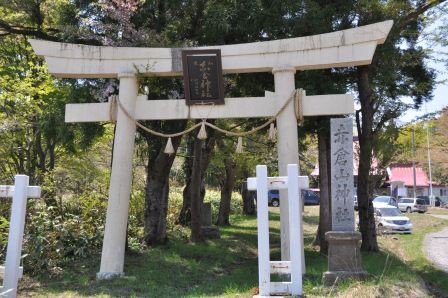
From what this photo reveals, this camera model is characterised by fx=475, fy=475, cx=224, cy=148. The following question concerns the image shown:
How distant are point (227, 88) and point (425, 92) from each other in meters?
6.33

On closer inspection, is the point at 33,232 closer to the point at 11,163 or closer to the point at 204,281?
the point at 204,281

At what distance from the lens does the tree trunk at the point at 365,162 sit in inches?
522

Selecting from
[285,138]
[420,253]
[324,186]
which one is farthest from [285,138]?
[420,253]

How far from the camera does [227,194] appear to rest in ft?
80.3

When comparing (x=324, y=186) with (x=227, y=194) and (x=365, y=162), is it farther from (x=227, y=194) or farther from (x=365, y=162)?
(x=227, y=194)

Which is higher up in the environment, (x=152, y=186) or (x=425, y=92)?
(x=425, y=92)

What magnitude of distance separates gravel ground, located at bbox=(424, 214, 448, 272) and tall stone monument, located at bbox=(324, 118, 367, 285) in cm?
705

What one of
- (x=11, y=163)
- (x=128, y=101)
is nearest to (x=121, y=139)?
(x=128, y=101)

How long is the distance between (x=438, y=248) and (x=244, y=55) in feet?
42.1

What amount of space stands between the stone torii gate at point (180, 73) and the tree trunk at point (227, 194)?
12.9 m

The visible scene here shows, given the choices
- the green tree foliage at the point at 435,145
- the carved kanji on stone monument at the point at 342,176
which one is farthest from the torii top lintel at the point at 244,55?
the green tree foliage at the point at 435,145

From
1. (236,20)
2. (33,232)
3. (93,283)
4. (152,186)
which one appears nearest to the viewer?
(93,283)

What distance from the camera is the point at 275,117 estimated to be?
10102 millimetres

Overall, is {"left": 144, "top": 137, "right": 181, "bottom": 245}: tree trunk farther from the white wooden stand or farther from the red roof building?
the red roof building
